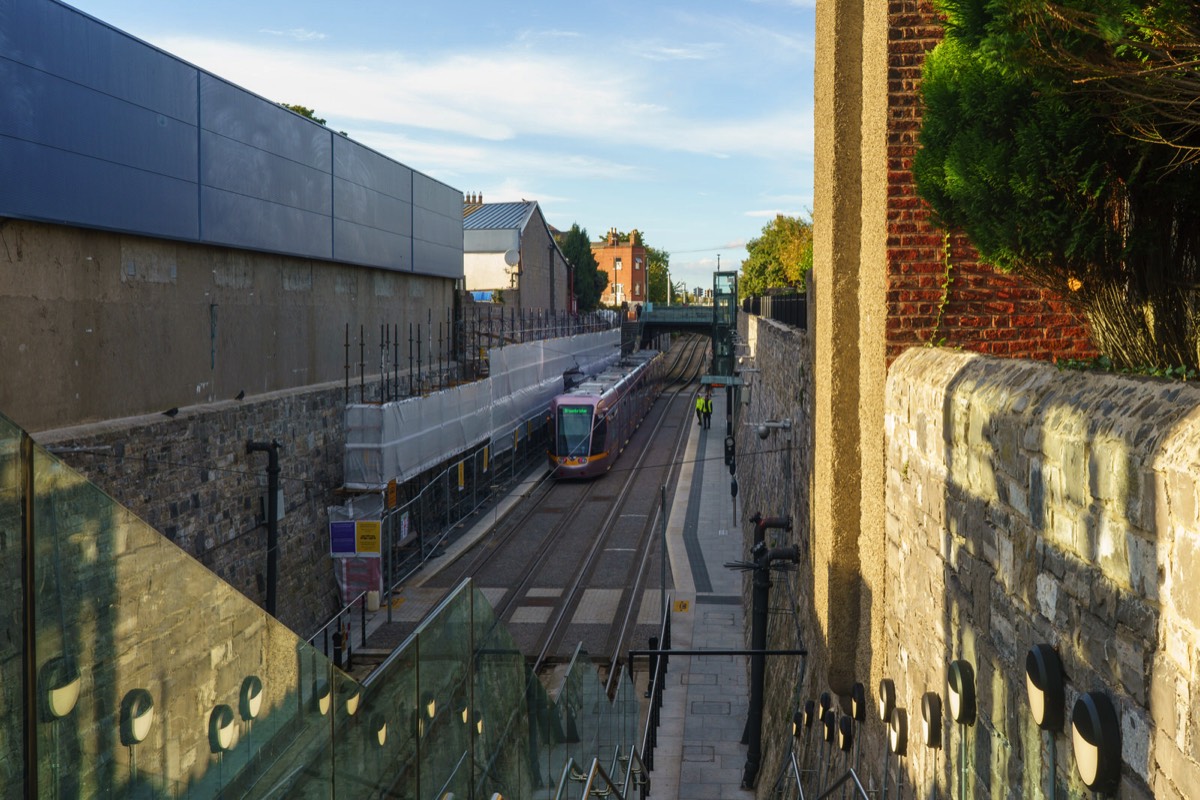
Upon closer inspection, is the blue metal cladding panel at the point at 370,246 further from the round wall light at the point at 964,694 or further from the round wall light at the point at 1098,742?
the round wall light at the point at 1098,742

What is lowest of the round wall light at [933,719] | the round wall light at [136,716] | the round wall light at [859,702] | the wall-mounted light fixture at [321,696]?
the round wall light at [859,702]

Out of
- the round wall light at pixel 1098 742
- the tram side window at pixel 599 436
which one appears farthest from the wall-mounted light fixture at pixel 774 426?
the tram side window at pixel 599 436

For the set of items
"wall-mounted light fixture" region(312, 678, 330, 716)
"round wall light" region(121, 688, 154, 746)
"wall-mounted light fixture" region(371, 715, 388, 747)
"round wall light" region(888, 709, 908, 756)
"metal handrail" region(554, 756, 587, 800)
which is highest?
"round wall light" region(121, 688, 154, 746)

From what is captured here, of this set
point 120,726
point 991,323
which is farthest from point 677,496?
point 120,726

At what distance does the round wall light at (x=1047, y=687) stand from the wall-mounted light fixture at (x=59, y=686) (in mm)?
2750

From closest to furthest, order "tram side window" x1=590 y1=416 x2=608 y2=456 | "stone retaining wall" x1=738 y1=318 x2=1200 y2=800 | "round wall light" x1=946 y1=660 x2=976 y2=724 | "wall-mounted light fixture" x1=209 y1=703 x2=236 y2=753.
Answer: "stone retaining wall" x1=738 y1=318 x2=1200 y2=800 < "wall-mounted light fixture" x1=209 y1=703 x2=236 y2=753 < "round wall light" x1=946 y1=660 x2=976 y2=724 < "tram side window" x1=590 y1=416 x2=608 y2=456

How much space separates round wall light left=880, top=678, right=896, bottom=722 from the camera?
19.4 ft

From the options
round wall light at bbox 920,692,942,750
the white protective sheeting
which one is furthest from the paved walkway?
round wall light at bbox 920,692,942,750

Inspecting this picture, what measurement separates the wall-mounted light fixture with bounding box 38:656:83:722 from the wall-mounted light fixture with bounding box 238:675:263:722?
726mm

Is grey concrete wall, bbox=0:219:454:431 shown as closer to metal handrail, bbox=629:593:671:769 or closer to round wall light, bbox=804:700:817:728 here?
metal handrail, bbox=629:593:671:769

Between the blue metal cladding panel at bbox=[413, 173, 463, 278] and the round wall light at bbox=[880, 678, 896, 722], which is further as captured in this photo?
the blue metal cladding panel at bbox=[413, 173, 463, 278]

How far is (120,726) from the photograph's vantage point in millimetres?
2691

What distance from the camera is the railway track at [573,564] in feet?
62.0

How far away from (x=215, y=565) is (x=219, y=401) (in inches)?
112
